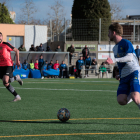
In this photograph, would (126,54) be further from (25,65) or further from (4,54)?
(25,65)

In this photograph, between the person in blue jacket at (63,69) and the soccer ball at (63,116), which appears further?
the person in blue jacket at (63,69)

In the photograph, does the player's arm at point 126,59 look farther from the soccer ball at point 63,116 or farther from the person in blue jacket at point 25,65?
the person in blue jacket at point 25,65

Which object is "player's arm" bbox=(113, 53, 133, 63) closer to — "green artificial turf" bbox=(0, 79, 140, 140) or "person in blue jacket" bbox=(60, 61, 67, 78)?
"green artificial turf" bbox=(0, 79, 140, 140)

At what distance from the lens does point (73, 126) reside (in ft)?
19.7

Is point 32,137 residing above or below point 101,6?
below

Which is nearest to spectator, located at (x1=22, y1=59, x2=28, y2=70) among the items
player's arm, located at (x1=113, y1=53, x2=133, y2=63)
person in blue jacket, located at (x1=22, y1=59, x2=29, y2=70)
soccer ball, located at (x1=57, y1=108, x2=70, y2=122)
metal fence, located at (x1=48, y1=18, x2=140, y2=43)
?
person in blue jacket, located at (x1=22, y1=59, x2=29, y2=70)

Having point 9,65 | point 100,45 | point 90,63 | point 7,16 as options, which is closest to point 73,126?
point 9,65

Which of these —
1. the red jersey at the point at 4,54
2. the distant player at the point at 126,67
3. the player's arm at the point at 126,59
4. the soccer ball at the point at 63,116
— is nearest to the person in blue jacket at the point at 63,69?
the red jersey at the point at 4,54

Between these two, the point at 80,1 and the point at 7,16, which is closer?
the point at 80,1

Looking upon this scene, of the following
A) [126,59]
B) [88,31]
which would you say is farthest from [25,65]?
[126,59]

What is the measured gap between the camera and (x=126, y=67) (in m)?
5.82

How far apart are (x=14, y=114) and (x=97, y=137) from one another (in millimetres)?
2852

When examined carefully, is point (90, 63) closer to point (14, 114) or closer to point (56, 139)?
point (14, 114)

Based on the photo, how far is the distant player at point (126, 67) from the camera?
568cm
